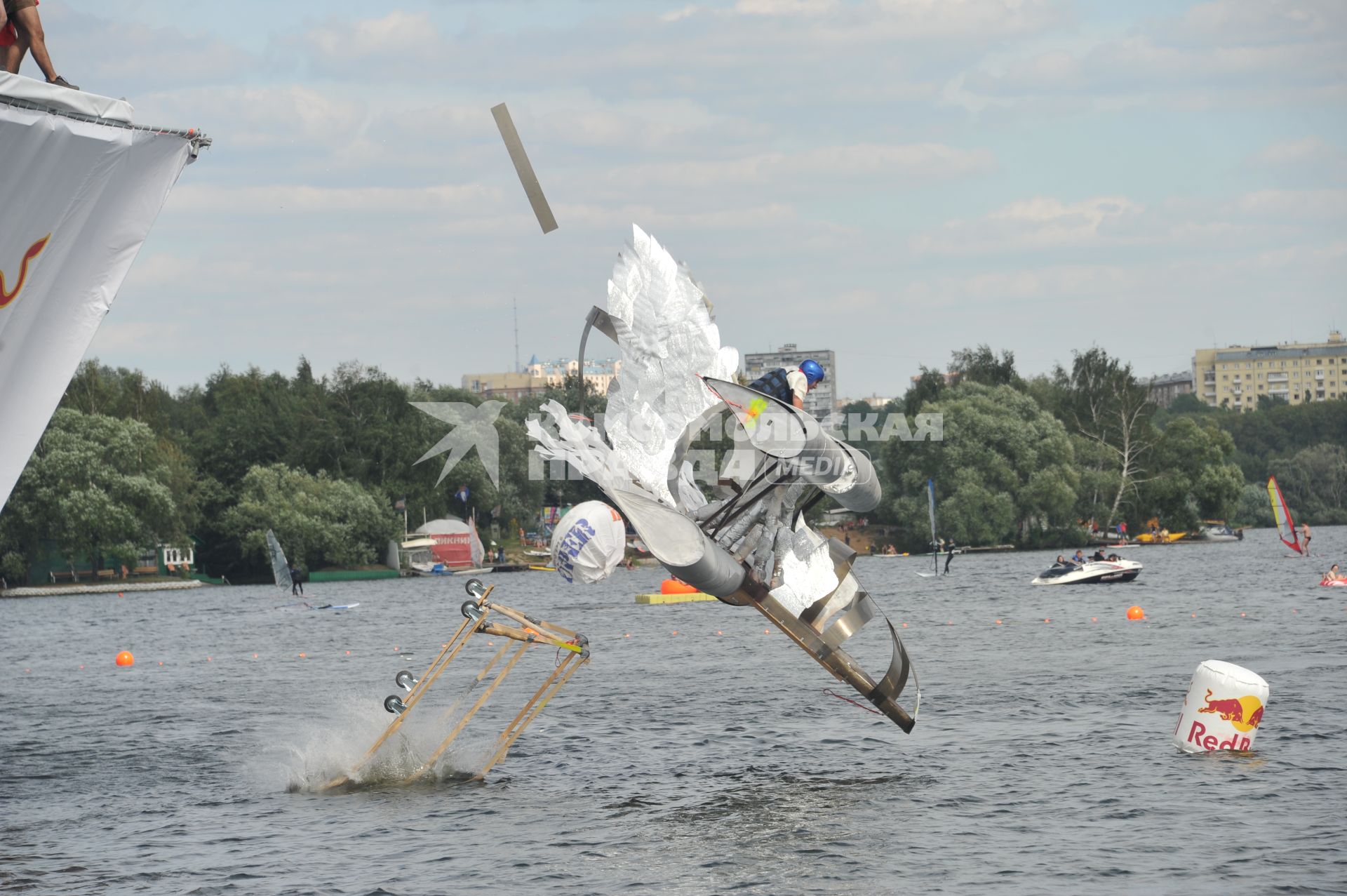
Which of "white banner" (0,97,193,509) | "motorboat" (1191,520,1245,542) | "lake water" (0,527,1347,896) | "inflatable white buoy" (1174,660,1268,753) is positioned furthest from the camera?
"motorboat" (1191,520,1245,542)

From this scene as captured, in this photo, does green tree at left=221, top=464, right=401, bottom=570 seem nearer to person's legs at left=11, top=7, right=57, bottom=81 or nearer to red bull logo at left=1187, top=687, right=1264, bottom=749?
red bull logo at left=1187, top=687, right=1264, bottom=749

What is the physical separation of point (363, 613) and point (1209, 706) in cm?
5164

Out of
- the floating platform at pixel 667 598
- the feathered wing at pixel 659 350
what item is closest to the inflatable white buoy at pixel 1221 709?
the feathered wing at pixel 659 350

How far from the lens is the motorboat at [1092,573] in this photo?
68125 mm

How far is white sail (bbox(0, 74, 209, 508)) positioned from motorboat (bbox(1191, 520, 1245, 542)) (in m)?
109

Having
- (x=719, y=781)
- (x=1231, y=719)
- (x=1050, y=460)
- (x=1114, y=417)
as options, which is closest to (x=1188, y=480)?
(x=1114, y=417)

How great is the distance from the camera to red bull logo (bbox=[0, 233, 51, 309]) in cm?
1554

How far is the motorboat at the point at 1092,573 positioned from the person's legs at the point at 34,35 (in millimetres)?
58840

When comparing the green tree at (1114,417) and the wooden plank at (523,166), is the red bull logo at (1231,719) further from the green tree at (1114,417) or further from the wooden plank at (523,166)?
the green tree at (1114,417)

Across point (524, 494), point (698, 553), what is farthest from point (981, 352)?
point (698, 553)

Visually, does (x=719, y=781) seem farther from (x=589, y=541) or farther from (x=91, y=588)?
(x=91, y=588)

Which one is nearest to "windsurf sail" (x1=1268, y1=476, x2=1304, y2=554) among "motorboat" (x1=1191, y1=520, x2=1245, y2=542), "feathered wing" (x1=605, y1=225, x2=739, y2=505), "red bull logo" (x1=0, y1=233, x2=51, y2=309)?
"motorboat" (x1=1191, y1=520, x2=1245, y2=542)

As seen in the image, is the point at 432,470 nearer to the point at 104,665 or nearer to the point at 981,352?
the point at 981,352

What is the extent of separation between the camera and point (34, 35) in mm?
15398
